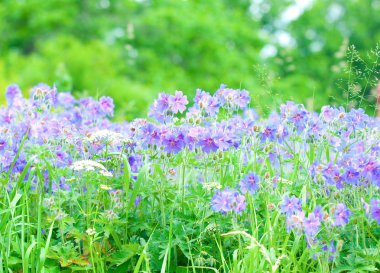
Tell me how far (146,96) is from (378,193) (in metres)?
9.72

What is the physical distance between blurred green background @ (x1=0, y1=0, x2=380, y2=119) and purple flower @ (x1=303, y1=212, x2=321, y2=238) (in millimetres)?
8571

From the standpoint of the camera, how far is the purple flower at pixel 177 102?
2.97m

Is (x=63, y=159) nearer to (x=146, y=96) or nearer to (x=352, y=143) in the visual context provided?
(x=352, y=143)

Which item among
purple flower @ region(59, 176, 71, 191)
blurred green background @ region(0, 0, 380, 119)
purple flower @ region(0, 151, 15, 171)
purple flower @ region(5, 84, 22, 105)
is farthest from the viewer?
blurred green background @ region(0, 0, 380, 119)

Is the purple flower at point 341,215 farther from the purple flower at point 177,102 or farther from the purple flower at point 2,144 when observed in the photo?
the purple flower at point 2,144

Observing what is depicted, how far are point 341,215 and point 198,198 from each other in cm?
60

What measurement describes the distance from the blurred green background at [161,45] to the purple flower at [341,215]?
8565mm

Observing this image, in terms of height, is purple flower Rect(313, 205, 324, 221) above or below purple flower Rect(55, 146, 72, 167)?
below

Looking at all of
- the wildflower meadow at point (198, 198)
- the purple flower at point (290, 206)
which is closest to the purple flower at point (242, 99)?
the wildflower meadow at point (198, 198)

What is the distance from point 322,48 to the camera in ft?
67.7

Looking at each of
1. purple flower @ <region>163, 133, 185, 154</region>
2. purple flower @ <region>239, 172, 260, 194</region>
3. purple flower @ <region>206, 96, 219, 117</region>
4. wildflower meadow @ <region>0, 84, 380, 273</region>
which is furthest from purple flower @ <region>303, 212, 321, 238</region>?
purple flower @ <region>206, 96, 219, 117</region>

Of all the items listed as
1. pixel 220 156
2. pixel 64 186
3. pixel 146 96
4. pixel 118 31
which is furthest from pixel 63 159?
pixel 118 31

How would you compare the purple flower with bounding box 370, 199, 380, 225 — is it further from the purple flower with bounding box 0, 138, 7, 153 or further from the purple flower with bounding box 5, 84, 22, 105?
the purple flower with bounding box 5, 84, 22, 105

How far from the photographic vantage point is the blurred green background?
13.8 metres
